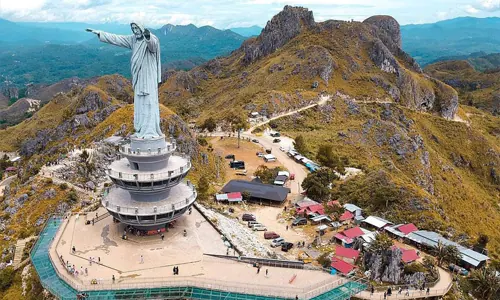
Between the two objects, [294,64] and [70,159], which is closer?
[70,159]

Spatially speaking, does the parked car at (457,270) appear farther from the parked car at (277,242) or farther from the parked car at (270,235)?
the parked car at (270,235)

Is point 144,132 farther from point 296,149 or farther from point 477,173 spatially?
point 477,173

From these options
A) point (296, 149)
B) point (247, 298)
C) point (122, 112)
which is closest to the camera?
point (247, 298)

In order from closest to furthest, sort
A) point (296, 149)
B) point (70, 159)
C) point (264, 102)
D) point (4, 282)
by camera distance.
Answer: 1. point (4, 282)
2. point (70, 159)
3. point (296, 149)
4. point (264, 102)

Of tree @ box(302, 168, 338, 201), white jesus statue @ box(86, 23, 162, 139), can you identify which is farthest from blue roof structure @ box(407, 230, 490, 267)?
white jesus statue @ box(86, 23, 162, 139)

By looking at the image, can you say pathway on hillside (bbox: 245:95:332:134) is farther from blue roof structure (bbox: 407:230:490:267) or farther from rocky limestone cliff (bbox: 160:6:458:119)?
blue roof structure (bbox: 407:230:490:267)

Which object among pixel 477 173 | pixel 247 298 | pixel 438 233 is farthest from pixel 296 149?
pixel 477 173

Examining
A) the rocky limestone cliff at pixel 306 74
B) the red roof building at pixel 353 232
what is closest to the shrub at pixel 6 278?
the red roof building at pixel 353 232
